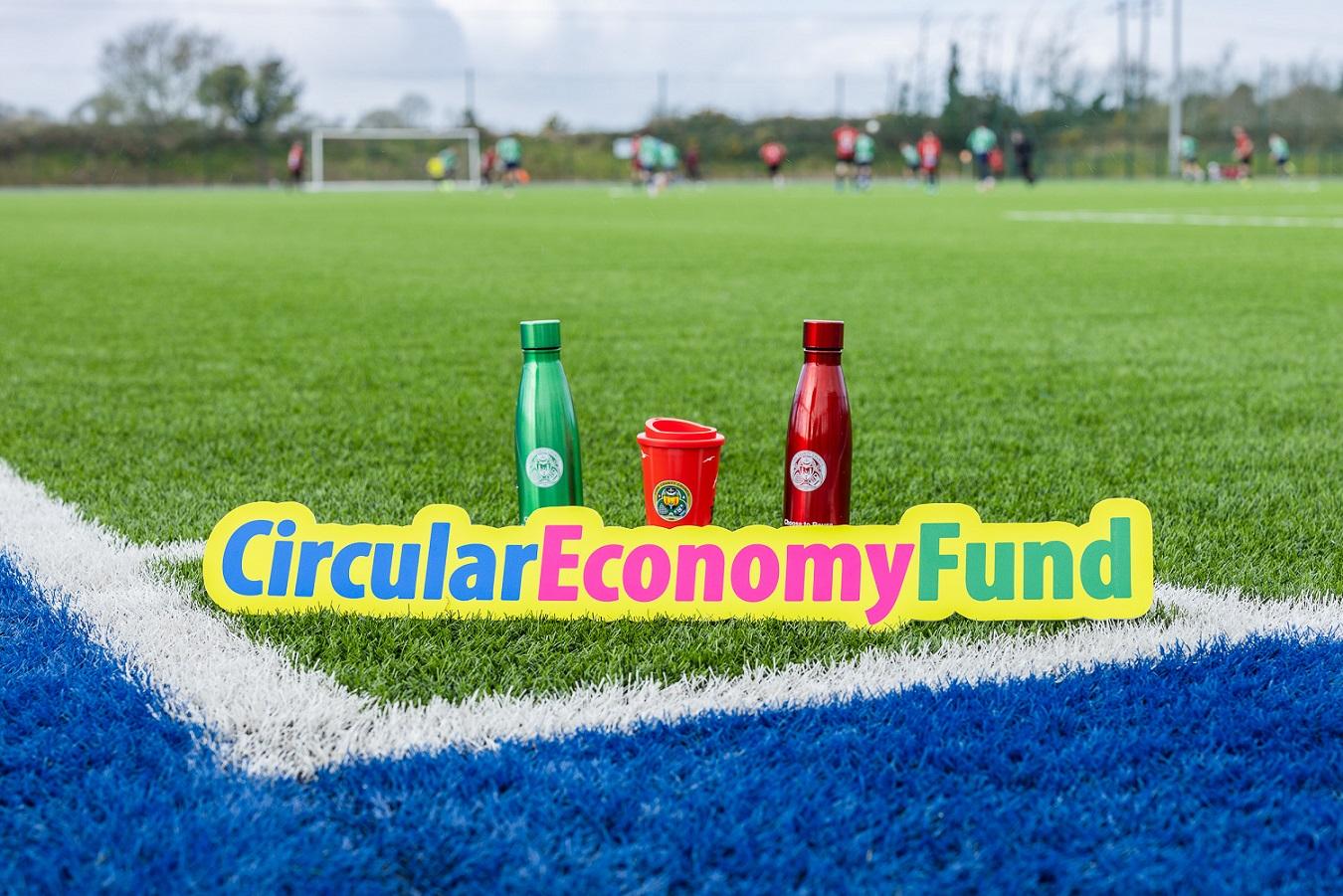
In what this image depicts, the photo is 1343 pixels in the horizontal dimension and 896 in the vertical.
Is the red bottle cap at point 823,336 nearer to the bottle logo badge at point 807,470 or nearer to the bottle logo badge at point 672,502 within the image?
the bottle logo badge at point 807,470

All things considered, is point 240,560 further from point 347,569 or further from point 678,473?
point 678,473

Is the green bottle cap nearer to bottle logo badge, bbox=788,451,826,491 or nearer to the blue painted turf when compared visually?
bottle logo badge, bbox=788,451,826,491

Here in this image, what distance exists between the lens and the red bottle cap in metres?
1.98

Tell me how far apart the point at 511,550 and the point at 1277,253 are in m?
9.21

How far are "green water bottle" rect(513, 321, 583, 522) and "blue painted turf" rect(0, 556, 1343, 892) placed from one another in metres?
0.73

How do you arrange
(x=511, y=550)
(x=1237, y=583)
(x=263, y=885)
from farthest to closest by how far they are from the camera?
1. (x=1237, y=583)
2. (x=511, y=550)
3. (x=263, y=885)

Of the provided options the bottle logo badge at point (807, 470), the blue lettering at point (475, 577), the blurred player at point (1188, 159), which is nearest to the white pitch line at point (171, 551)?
the blue lettering at point (475, 577)

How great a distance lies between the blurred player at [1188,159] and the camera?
4288 centimetres

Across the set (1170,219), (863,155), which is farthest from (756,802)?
(863,155)

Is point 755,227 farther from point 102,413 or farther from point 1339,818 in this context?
point 1339,818

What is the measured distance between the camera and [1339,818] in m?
1.29

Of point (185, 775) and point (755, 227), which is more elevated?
point (755, 227)

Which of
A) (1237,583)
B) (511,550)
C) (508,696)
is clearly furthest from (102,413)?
(1237,583)

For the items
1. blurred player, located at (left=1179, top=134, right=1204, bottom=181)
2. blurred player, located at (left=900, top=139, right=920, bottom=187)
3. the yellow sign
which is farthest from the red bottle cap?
blurred player, located at (left=1179, top=134, right=1204, bottom=181)
